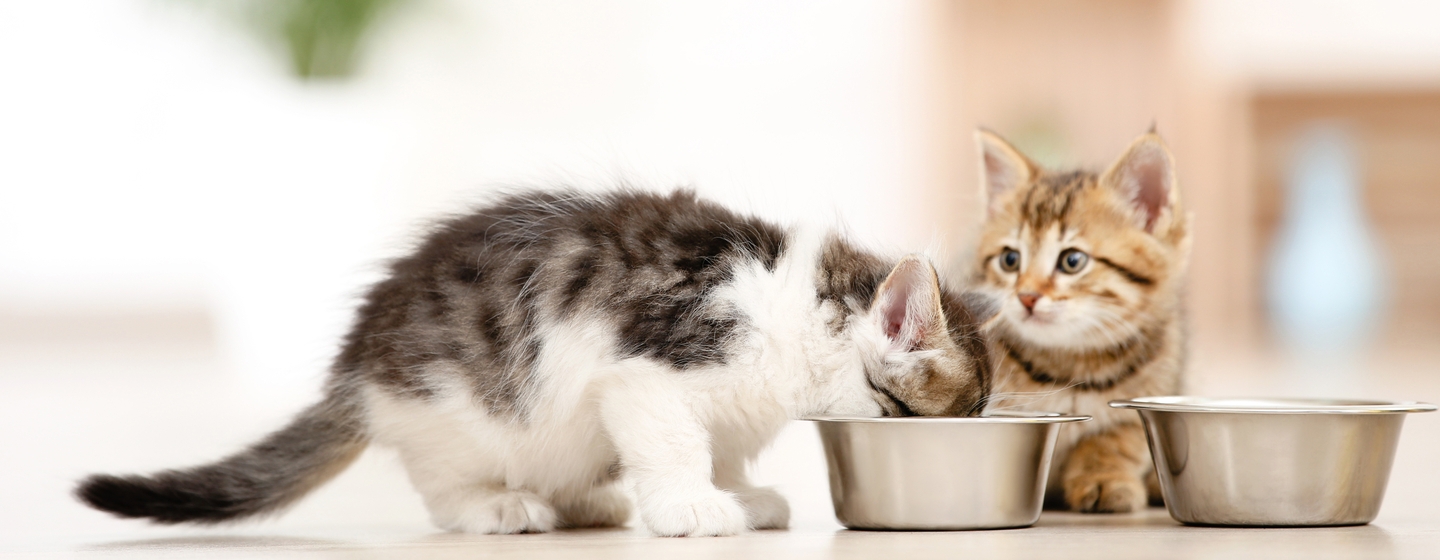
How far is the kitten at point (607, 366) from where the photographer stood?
1.57 m

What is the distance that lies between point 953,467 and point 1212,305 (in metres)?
6.38

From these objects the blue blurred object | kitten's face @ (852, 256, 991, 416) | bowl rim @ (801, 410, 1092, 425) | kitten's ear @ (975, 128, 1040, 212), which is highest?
kitten's ear @ (975, 128, 1040, 212)

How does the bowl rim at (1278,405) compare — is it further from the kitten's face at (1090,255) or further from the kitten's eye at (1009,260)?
the kitten's eye at (1009,260)

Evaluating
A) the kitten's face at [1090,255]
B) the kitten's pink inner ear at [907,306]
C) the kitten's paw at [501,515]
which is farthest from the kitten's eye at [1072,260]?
the kitten's paw at [501,515]

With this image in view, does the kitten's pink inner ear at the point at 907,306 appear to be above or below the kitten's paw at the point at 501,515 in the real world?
above

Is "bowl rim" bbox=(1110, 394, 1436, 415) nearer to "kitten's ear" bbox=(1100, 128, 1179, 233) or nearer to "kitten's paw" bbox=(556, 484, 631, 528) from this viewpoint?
"kitten's ear" bbox=(1100, 128, 1179, 233)

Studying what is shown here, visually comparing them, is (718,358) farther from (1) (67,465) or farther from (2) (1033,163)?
(1) (67,465)

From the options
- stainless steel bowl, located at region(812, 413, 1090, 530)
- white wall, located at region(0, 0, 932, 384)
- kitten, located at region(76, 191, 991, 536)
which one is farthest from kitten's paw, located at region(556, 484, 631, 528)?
white wall, located at region(0, 0, 932, 384)

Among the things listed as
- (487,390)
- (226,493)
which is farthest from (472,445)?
(226,493)

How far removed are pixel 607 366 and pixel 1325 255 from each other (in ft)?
23.2

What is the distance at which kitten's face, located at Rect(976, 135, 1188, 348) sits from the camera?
79.7 inches

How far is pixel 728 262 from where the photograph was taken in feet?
5.36

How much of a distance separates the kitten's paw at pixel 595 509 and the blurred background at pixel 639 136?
1.89 metres

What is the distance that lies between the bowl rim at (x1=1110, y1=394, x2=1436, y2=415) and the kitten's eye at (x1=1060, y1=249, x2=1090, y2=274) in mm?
338
